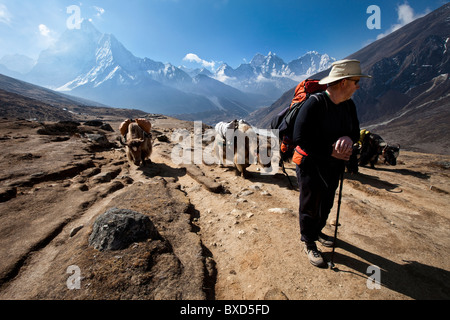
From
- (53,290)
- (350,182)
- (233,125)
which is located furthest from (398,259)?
(233,125)

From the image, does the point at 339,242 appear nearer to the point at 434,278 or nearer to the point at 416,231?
the point at 434,278

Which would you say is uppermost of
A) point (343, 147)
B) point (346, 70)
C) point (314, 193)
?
point (346, 70)

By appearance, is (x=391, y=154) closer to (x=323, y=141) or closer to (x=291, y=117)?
(x=323, y=141)

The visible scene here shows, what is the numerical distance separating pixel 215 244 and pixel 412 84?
207 m

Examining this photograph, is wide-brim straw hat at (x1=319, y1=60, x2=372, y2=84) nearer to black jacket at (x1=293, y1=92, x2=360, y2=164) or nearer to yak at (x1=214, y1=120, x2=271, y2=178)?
black jacket at (x1=293, y1=92, x2=360, y2=164)

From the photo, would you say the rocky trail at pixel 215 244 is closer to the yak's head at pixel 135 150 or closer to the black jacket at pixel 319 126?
the black jacket at pixel 319 126

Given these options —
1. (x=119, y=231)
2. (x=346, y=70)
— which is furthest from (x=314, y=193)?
(x=119, y=231)

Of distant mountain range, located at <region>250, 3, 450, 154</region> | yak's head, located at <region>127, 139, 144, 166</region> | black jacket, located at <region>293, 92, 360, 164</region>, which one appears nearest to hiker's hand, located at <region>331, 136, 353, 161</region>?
black jacket, located at <region>293, 92, 360, 164</region>

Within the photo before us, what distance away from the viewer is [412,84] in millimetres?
142625

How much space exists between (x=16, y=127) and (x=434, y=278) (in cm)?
2264

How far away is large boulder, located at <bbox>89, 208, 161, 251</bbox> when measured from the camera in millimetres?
2852

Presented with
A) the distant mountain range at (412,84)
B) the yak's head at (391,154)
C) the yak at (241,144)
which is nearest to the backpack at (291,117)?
the yak at (241,144)

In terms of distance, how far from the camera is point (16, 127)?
14.4 m

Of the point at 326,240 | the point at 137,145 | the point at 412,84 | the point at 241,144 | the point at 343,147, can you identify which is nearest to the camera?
the point at 343,147
